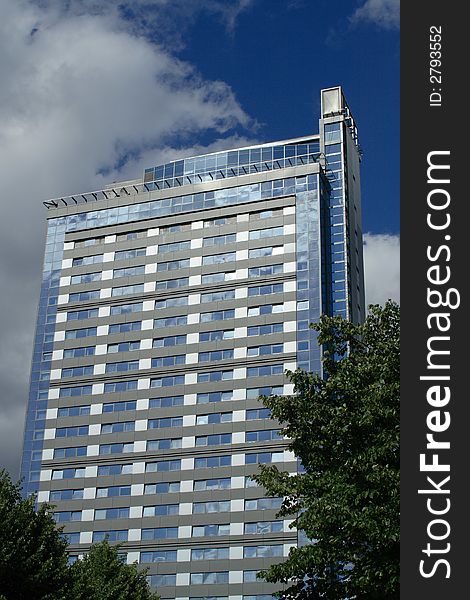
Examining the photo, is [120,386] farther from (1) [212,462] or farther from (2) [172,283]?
(1) [212,462]

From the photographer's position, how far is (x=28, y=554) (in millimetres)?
34812

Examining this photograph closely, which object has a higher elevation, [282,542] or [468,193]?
[282,542]

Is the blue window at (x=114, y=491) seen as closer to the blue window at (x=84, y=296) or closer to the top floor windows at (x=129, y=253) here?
the blue window at (x=84, y=296)

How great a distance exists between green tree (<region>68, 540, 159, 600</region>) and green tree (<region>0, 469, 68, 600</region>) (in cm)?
304

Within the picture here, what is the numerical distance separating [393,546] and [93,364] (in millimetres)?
77022

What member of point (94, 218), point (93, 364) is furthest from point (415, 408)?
point (94, 218)

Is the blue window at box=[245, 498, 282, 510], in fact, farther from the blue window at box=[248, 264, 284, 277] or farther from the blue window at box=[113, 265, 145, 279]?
the blue window at box=[113, 265, 145, 279]

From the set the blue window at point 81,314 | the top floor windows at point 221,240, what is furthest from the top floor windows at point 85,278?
the top floor windows at point 221,240

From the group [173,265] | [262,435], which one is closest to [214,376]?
[262,435]

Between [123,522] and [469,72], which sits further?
[123,522]

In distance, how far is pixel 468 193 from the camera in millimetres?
11875

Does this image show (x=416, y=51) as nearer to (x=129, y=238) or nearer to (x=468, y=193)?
(x=468, y=193)

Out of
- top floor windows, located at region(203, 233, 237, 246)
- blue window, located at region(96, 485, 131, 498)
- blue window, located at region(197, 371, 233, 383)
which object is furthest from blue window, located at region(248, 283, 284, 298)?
blue window, located at region(96, 485, 131, 498)

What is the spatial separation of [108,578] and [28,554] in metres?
14.1
